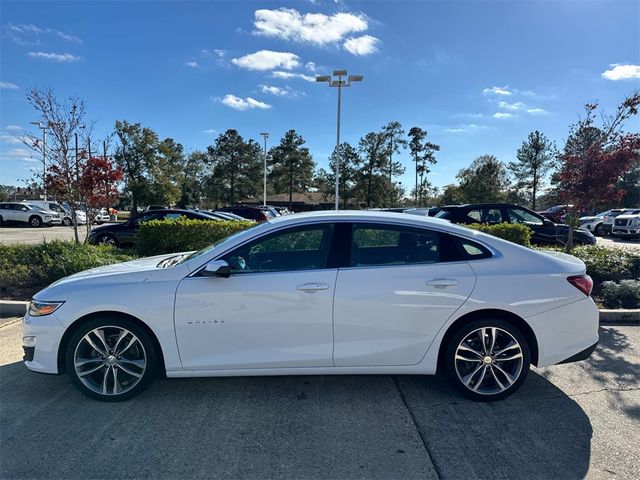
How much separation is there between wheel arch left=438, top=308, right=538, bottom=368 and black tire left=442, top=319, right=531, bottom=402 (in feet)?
0.09

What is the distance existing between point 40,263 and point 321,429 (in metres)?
6.59

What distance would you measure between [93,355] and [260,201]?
58932mm

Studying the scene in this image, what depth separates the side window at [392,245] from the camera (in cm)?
340

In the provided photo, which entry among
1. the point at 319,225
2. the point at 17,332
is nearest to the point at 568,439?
the point at 319,225

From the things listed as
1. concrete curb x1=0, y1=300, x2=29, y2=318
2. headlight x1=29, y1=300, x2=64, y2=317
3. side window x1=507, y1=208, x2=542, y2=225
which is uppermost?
side window x1=507, y1=208, x2=542, y2=225

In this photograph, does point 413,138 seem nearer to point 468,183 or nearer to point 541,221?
point 468,183

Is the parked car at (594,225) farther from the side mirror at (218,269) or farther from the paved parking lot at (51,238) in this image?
the side mirror at (218,269)

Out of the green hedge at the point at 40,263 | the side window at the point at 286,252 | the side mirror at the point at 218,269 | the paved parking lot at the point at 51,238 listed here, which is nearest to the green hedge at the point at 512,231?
the side window at the point at 286,252

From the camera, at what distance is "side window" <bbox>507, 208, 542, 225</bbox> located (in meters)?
10.8

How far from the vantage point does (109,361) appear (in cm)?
332

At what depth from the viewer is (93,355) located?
11.0 ft

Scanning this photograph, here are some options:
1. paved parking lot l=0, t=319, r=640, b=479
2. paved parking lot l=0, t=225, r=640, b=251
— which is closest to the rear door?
paved parking lot l=0, t=319, r=640, b=479

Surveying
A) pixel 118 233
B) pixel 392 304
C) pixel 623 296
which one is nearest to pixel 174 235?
pixel 118 233

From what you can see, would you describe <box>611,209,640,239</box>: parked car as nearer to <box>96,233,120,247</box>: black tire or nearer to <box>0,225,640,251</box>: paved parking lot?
<box>0,225,640,251</box>: paved parking lot
